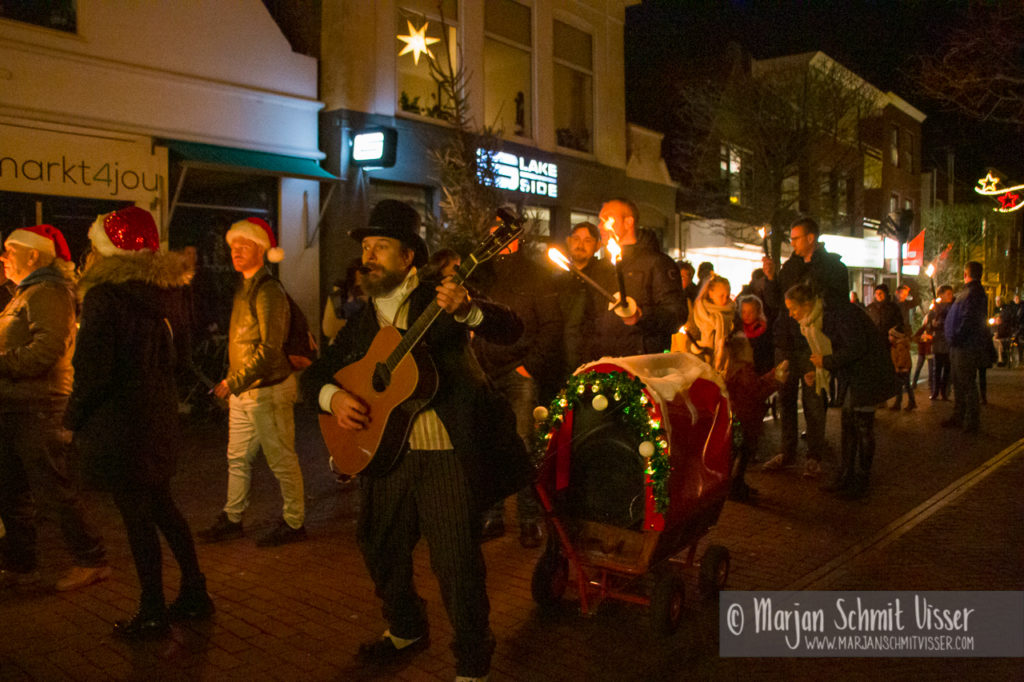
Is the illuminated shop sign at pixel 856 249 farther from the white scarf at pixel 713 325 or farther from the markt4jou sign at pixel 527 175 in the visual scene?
the white scarf at pixel 713 325

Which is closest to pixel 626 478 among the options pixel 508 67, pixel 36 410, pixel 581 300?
pixel 581 300

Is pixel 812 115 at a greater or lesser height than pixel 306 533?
greater

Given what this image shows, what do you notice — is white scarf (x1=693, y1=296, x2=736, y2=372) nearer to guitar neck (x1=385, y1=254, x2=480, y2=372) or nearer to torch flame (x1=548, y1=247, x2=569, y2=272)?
torch flame (x1=548, y1=247, x2=569, y2=272)

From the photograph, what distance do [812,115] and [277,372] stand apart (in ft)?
61.8

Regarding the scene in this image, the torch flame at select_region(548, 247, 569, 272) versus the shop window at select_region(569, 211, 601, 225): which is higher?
the shop window at select_region(569, 211, 601, 225)

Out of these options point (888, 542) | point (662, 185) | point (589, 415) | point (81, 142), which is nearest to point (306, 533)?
point (589, 415)

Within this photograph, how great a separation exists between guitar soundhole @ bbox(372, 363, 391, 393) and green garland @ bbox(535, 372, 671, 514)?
133 cm

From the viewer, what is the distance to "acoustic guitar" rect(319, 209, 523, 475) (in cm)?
336

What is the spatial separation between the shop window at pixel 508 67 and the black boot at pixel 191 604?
499 inches

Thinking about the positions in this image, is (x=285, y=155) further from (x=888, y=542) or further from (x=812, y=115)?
(x=812, y=115)

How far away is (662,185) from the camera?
68.9 ft

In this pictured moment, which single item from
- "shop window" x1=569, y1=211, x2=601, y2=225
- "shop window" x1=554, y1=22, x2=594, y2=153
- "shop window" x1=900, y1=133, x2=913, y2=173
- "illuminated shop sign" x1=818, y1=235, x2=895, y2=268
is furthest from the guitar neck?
"shop window" x1=900, y1=133, x2=913, y2=173

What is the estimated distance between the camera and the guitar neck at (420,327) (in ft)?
10.5

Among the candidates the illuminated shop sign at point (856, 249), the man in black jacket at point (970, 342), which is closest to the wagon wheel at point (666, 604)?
the man in black jacket at point (970, 342)
